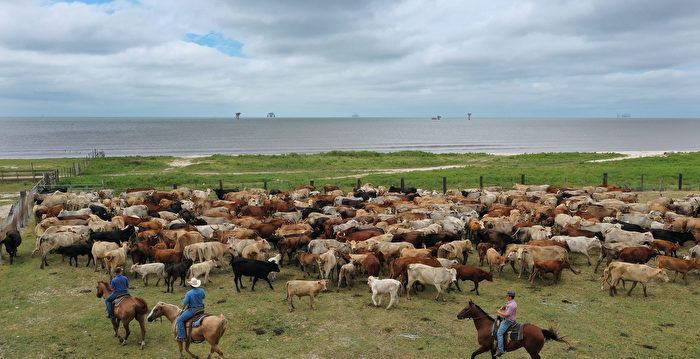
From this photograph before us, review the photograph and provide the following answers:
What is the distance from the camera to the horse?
901 centimetres

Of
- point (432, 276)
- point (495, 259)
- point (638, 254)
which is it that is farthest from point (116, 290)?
point (638, 254)

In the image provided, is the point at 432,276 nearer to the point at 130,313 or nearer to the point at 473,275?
the point at 473,275

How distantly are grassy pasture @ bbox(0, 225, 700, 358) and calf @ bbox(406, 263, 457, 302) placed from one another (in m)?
0.49

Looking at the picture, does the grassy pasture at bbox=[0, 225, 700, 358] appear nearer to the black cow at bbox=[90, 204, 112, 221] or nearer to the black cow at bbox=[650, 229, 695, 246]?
the black cow at bbox=[650, 229, 695, 246]

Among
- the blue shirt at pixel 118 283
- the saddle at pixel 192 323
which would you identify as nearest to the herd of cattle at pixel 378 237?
the saddle at pixel 192 323

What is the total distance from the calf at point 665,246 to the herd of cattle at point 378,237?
5 centimetres

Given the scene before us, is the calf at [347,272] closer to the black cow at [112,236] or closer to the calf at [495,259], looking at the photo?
the calf at [495,259]

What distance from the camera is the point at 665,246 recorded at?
16859 millimetres

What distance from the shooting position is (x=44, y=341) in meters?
10.8

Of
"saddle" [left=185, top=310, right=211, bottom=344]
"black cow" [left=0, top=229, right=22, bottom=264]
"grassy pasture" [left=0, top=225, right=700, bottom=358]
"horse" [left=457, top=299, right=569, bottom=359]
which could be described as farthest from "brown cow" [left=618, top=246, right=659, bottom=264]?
"black cow" [left=0, top=229, right=22, bottom=264]

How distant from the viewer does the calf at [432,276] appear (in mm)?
13672

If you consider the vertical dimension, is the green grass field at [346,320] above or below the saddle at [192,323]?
below

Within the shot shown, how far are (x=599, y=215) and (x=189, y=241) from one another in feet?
67.5

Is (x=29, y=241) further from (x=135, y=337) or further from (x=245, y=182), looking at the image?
(x=245, y=182)
